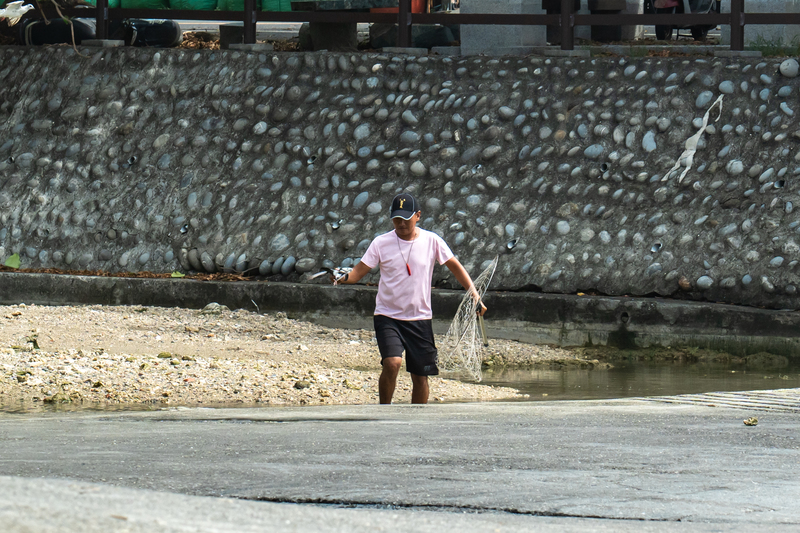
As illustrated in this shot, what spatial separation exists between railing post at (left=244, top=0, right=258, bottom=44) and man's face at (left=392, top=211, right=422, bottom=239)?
7.17 m

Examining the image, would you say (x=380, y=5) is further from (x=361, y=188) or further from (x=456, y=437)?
(x=456, y=437)

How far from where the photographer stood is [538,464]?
4496mm

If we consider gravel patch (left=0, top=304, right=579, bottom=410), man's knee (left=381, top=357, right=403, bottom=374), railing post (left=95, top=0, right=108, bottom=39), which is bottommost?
gravel patch (left=0, top=304, right=579, bottom=410)

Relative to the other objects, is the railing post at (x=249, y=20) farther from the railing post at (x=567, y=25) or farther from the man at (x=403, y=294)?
the man at (x=403, y=294)

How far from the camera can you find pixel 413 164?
1215cm

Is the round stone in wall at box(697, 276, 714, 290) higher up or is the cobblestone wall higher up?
the cobblestone wall

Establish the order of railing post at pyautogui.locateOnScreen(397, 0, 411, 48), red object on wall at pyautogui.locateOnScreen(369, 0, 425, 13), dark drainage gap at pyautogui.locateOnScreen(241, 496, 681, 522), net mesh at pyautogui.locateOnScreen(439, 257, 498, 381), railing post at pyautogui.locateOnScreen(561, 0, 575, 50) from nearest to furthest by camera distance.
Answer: dark drainage gap at pyautogui.locateOnScreen(241, 496, 681, 522), net mesh at pyautogui.locateOnScreen(439, 257, 498, 381), railing post at pyautogui.locateOnScreen(561, 0, 575, 50), railing post at pyautogui.locateOnScreen(397, 0, 411, 48), red object on wall at pyautogui.locateOnScreen(369, 0, 425, 13)

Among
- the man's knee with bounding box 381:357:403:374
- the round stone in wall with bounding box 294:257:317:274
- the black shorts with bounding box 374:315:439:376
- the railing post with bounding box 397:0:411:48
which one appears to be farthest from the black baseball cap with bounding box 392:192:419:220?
the railing post with bounding box 397:0:411:48

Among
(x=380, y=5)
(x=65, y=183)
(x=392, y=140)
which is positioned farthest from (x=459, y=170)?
(x=65, y=183)

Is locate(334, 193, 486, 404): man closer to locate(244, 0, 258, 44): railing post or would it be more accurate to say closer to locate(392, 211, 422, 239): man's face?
locate(392, 211, 422, 239): man's face

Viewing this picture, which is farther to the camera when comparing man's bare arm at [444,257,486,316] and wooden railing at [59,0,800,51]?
wooden railing at [59,0,800,51]

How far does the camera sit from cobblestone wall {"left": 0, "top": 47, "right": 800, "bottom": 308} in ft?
36.2

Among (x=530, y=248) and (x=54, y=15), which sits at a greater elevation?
(x=54, y=15)

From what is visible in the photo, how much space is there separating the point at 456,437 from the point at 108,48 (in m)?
10.4
